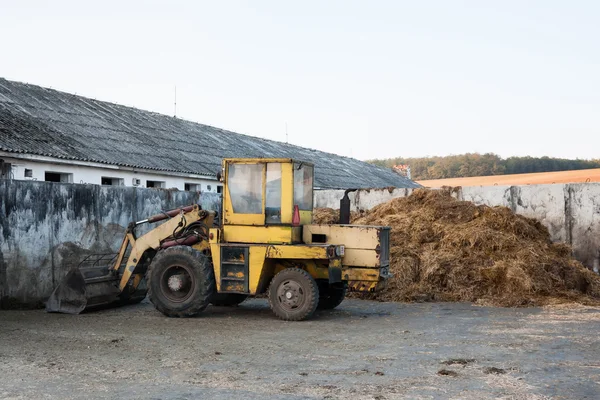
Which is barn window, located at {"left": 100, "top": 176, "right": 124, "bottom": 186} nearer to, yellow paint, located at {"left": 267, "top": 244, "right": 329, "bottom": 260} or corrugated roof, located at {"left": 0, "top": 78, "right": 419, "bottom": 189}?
corrugated roof, located at {"left": 0, "top": 78, "right": 419, "bottom": 189}

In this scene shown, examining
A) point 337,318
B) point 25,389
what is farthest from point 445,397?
point 337,318

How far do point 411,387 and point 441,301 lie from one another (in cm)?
690

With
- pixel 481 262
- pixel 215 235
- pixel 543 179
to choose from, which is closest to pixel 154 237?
pixel 215 235

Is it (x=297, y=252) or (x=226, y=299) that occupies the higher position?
(x=297, y=252)

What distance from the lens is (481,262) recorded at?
13.8 metres

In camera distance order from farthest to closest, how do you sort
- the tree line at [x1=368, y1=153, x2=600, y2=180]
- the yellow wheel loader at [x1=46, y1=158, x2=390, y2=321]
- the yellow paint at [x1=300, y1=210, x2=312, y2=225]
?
the tree line at [x1=368, y1=153, x2=600, y2=180] → the yellow paint at [x1=300, y1=210, x2=312, y2=225] → the yellow wheel loader at [x1=46, y1=158, x2=390, y2=321]

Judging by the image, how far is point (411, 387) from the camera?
661cm

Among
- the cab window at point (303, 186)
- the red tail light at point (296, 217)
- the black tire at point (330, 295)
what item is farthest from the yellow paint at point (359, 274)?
the cab window at point (303, 186)

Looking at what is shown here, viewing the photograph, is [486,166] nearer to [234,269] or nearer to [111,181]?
[111,181]

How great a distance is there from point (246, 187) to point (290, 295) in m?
1.82

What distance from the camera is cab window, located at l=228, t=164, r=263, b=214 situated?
439 inches

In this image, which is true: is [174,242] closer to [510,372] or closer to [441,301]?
[441,301]

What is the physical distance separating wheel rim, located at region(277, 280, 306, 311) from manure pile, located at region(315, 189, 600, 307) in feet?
10.3

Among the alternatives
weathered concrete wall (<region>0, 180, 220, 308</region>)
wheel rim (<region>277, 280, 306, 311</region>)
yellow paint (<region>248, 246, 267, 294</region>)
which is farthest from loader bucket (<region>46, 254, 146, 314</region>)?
wheel rim (<region>277, 280, 306, 311</region>)
